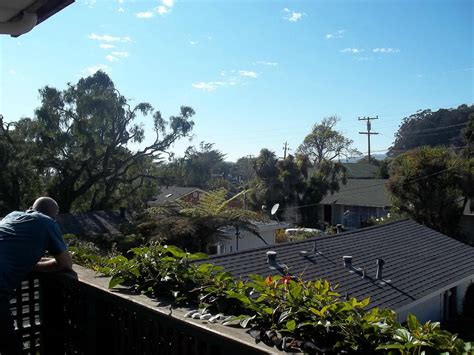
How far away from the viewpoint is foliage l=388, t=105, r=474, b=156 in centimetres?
6519

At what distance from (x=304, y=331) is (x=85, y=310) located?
54.8 inches

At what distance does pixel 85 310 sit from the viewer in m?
2.36

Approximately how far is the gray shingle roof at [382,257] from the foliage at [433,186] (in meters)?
6.83

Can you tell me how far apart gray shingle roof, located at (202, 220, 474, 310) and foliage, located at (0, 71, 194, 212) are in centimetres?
1337

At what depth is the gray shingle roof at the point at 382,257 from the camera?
9062mm

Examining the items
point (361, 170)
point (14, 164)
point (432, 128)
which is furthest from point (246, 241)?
point (432, 128)

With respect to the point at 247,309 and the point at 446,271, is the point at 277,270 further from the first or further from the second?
the point at 247,309

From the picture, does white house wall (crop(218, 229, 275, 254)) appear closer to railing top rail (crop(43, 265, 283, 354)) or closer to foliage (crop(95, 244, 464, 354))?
railing top rail (crop(43, 265, 283, 354))

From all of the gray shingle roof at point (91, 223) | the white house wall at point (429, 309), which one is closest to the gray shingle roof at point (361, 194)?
the gray shingle roof at point (91, 223)

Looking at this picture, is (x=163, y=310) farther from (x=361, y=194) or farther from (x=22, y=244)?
(x=361, y=194)

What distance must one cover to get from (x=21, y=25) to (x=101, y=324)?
1.72m

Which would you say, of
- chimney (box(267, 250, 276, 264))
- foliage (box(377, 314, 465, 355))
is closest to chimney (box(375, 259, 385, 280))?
chimney (box(267, 250, 276, 264))

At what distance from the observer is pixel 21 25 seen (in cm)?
247

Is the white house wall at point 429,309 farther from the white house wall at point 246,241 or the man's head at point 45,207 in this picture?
the man's head at point 45,207
